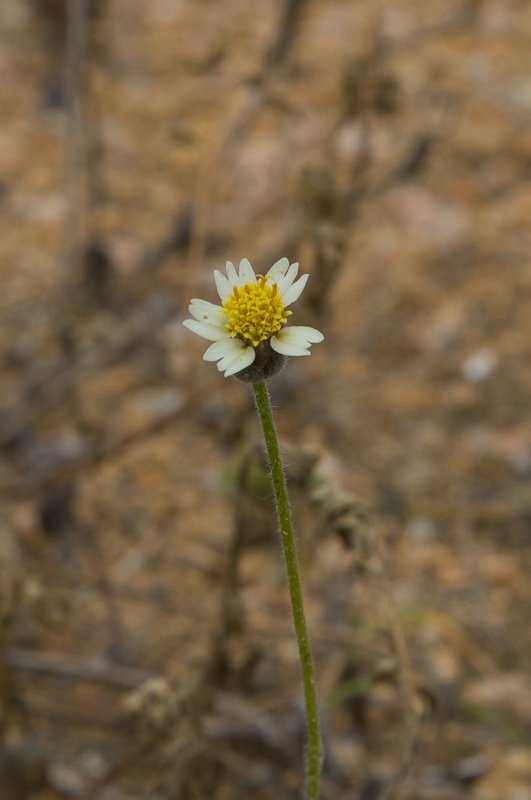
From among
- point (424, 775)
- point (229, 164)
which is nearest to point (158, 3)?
point (229, 164)

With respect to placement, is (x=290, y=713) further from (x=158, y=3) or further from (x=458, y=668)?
(x=158, y=3)

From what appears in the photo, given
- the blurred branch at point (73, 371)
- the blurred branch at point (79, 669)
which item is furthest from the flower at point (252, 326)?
the blurred branch at point (73, 371)

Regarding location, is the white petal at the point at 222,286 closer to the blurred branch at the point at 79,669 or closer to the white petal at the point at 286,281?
the white petal at the point at 286,281

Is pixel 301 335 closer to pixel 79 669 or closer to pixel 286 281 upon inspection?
pixel 286 281

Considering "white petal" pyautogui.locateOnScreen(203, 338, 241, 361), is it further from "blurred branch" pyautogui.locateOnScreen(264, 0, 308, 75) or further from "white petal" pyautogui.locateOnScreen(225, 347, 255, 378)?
"blurred branch" pyautogui.locateOnScreen(264, 0, 308, 75)

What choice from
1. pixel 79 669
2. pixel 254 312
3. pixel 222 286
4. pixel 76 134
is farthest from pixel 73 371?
pixel 254 312

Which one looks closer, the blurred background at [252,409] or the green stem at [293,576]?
the green stem at [293,576]
